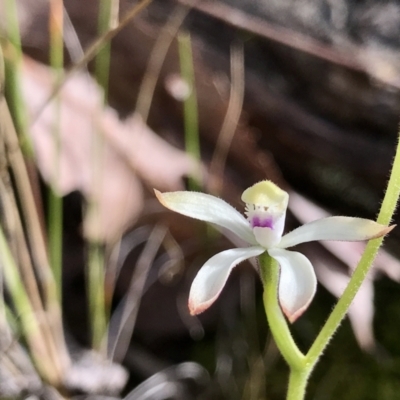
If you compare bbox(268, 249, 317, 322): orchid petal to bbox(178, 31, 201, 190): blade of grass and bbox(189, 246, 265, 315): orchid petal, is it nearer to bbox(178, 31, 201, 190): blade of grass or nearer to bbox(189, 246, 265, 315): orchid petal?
bbox(189, 246, 265, 315): orchid petal

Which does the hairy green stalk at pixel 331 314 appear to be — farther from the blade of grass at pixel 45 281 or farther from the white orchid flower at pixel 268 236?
the blade of grass at pixel 45 281

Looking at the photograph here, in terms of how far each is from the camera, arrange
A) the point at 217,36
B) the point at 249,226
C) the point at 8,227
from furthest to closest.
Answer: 1. the point at 217,36
2. the point at 8,227
3. the point at 249,226

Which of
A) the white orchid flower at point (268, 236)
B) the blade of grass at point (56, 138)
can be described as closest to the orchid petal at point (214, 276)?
the white orchid flower at point (268, 236)

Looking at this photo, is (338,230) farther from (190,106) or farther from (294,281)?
(190,106)

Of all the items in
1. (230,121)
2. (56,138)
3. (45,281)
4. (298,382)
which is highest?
(230,121)

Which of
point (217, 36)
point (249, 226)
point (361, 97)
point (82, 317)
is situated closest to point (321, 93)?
point (361, 97)

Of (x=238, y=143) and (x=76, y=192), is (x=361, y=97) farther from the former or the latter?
(x=76, y=192)

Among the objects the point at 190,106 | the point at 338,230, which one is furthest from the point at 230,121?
the point at 338,230
